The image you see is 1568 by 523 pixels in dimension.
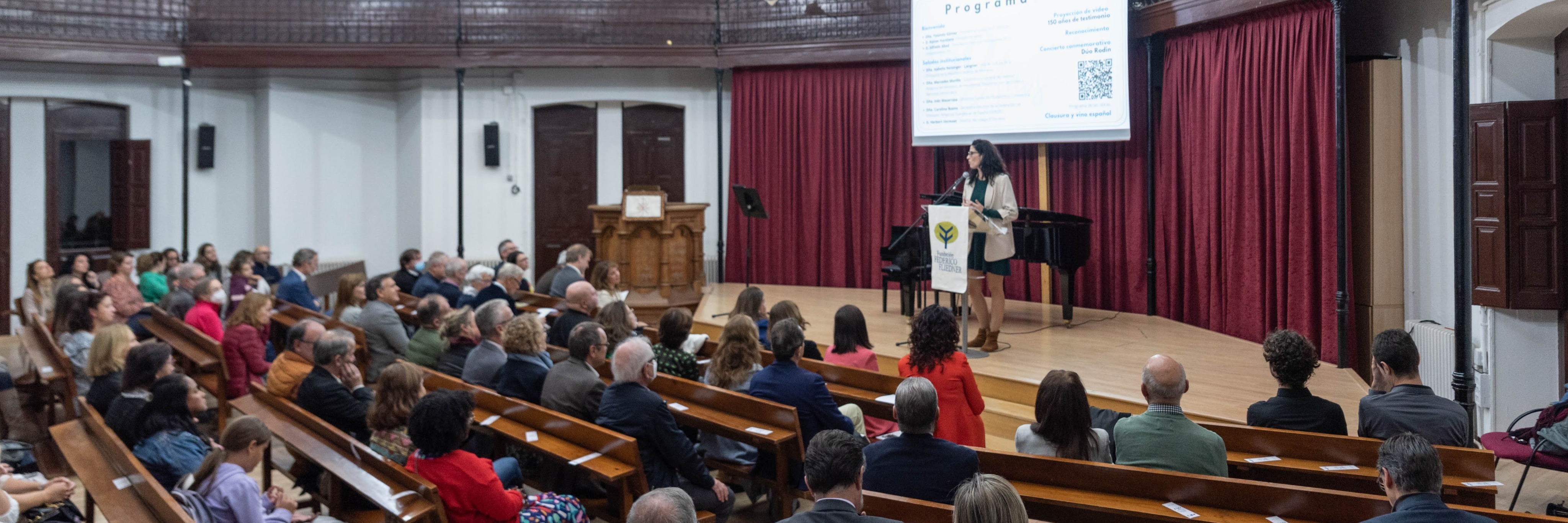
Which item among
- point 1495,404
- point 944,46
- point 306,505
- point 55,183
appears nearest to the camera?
point 306,505

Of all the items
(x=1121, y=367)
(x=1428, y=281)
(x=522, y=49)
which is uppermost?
(x=522, y=49)

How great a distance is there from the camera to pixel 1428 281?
626 cm

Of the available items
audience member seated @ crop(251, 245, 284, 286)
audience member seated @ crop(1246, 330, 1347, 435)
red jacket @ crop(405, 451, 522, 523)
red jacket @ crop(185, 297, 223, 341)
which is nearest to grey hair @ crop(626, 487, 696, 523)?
red jacket @ crop(405, 451, 522, 523)

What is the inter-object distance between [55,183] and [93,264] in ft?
2.89

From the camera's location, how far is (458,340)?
210 inches

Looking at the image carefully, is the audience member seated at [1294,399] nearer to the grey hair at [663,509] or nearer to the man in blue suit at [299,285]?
the grey hair at [663,509]

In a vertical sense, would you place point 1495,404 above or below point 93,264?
below

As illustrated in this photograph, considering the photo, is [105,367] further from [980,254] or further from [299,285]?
[980,254]

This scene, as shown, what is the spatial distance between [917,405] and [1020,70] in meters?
6.07

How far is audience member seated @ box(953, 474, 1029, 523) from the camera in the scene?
7.23 feet

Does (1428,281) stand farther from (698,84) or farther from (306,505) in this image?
(698,84)

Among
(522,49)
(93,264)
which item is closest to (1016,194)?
(522,49)

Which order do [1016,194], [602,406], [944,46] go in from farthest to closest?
[1016,194]
[944,46]
[602,406]

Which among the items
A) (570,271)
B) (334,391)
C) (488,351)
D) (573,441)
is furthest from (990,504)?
(570,271)
